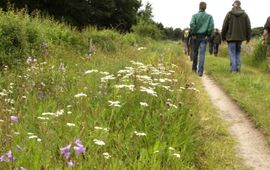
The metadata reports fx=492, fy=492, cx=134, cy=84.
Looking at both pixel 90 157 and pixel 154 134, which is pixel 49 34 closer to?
pixel 154 134

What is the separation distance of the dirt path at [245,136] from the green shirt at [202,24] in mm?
3887

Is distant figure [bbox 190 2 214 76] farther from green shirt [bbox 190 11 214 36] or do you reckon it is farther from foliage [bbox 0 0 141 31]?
foliage [bbox 0 0 141 31]

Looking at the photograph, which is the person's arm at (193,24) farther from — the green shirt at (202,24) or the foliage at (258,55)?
the foliage at (258,55)

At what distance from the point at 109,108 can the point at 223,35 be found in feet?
33.1

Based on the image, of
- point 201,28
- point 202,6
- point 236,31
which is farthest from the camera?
point 236,31

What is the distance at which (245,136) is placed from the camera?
22.9 ft

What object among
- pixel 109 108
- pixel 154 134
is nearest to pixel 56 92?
pixel 109 108

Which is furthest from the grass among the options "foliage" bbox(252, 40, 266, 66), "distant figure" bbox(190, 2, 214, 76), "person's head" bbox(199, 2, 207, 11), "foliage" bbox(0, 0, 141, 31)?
"foliage" bbox(0, 0, 141, 31)

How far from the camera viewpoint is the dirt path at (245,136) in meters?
5.89

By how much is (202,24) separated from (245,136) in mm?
7460

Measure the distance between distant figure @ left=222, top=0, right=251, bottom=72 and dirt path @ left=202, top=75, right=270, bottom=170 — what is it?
4707 mm

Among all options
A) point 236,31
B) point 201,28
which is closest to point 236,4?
point 236,31

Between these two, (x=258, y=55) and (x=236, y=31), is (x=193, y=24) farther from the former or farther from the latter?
(x=258, y=55)

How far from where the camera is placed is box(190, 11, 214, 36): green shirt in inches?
550
